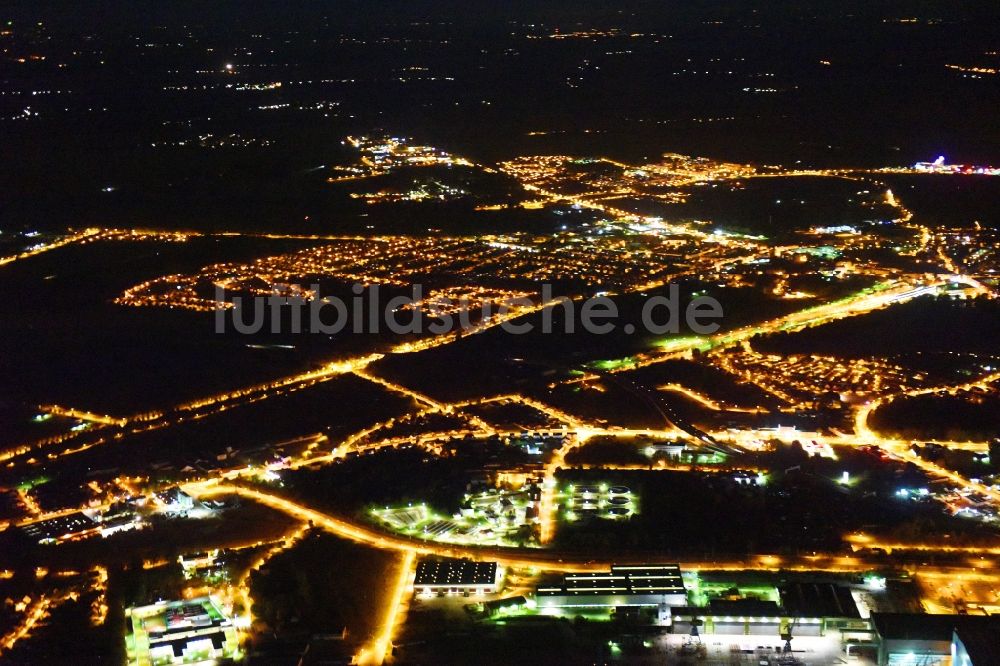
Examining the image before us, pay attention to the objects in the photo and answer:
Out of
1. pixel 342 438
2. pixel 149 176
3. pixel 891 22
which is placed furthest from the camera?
pixel 891 22

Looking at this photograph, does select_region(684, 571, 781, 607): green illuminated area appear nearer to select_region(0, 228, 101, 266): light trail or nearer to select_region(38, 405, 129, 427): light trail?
select_region(38, 405, 129, 427): light trail

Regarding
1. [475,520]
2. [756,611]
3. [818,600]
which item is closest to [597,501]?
[475,520]

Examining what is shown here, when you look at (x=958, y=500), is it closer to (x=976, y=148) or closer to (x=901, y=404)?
(x=901, y=404)

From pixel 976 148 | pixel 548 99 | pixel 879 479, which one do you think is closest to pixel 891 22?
pixel 548 99

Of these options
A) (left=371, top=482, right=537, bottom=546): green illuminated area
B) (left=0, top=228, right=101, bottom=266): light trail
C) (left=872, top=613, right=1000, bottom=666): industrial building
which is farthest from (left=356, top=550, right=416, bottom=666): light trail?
(left=0, top=228, right=101, bottom=266): light trail

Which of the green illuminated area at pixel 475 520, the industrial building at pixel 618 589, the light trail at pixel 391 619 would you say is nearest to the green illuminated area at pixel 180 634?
the light trail at pixel 391 619

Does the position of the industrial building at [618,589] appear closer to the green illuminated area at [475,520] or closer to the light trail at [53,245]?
the green illuminated area at [475,520]
